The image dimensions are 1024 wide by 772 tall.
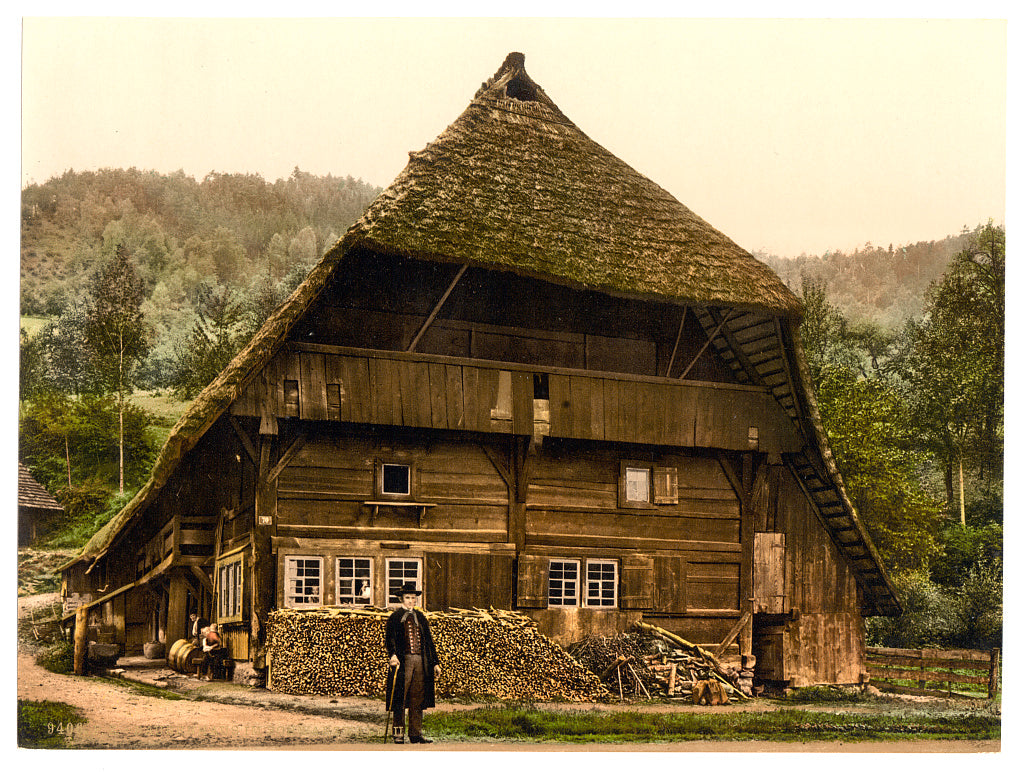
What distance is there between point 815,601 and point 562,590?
489 centimetres

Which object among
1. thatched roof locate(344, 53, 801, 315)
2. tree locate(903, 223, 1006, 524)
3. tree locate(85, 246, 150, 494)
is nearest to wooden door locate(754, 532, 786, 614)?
tree locate(903, 223, 1006, 524)

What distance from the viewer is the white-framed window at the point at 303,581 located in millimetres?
18219

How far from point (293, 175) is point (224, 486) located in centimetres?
978

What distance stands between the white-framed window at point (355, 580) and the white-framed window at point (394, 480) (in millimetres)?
1145

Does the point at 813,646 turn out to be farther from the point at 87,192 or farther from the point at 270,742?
the point at 87,192

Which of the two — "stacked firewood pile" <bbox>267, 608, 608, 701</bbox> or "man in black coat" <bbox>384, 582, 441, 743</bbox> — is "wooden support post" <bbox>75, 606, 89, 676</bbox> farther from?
"man in black coat" <bbox>384, 582, 441, 743</bbox>

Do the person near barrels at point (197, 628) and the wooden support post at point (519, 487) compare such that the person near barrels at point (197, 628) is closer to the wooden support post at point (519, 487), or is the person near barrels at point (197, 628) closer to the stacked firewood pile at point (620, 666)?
the wooden support post at point (519, 487)

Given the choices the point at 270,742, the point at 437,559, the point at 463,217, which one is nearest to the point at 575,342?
the point at 463,217

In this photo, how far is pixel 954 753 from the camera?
18.3m

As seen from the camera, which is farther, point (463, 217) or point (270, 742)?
point (463, 217)

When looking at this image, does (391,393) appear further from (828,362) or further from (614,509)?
(828,362)

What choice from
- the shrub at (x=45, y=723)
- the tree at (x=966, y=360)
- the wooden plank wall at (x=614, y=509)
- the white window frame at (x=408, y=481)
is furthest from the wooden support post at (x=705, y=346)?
the shrub at (x=45, y=723)

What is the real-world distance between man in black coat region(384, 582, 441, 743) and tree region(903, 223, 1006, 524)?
10765 mm

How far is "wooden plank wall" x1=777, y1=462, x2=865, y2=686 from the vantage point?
69.5ft
